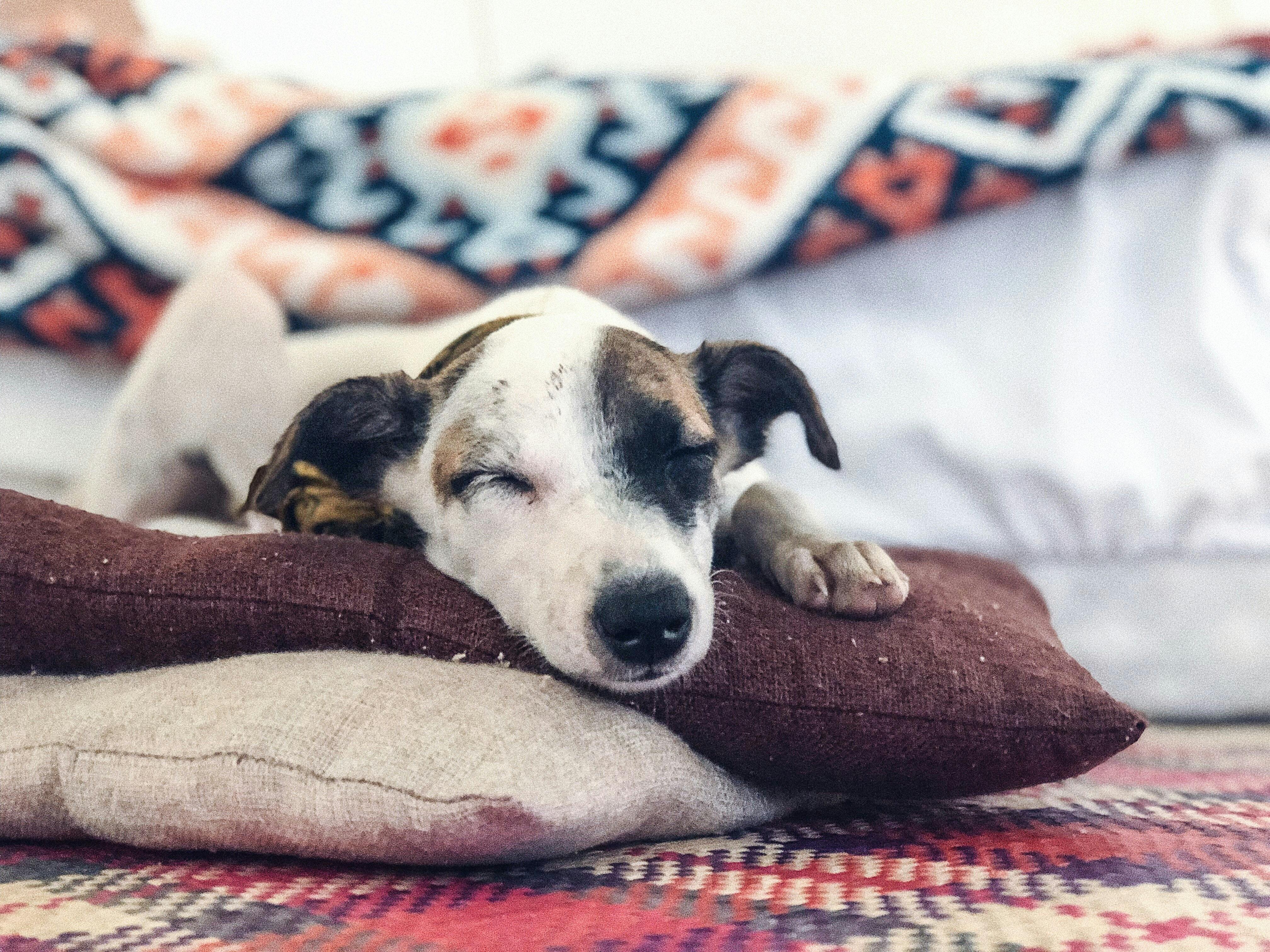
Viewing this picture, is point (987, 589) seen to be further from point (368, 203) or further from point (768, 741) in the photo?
point (368, 203)

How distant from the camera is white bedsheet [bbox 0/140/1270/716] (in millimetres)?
1957

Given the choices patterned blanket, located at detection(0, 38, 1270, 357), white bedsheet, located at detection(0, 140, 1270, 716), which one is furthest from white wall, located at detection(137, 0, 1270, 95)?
white bedsheet, located at detection(0, 140, 1270, 716)

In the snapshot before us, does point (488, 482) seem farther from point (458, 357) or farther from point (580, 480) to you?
point (458, 357)

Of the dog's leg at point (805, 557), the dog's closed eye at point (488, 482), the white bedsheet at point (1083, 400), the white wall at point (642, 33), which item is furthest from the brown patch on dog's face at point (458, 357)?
the white wall at point (642, 33)

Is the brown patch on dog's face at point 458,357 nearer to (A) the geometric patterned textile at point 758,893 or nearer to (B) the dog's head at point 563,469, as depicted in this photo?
(B) the dog's head at point 563,469

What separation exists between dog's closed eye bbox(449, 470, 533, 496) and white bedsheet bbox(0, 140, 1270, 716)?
855mm

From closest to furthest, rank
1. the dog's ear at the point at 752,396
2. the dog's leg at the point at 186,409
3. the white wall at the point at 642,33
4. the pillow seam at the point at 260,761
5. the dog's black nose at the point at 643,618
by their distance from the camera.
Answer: the pillow seam at the point at 260,761
the dog's black nose at the point at 643,618
the dog's ear at the point at 752,396
the dog's leg at the point at 186,409
the white wall at the point at 642,33

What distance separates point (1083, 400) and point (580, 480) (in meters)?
1.26

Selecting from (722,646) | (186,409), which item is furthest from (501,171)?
(722,646)

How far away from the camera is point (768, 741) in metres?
1.11

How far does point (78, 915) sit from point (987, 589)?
1176 mm

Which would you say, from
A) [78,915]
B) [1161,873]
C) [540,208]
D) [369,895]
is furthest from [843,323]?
[78,915]

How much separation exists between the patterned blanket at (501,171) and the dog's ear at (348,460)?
0.73 m

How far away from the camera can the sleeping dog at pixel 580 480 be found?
1.10 metres
